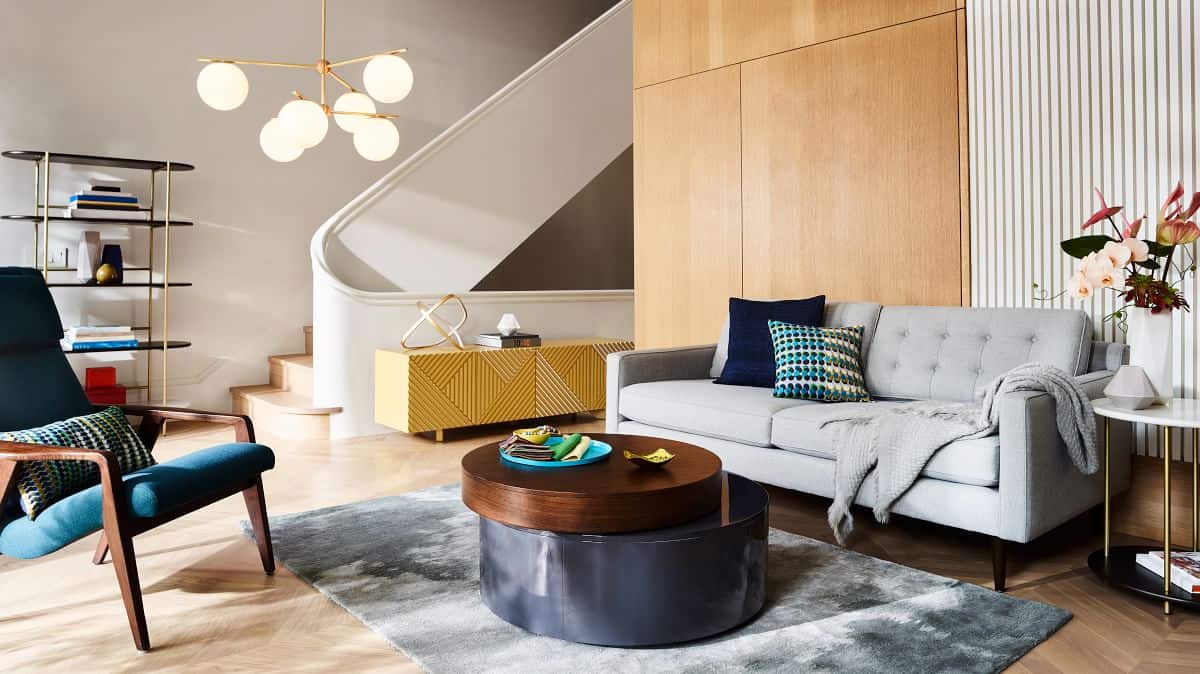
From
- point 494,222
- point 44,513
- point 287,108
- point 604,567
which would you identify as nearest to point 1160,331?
point 604,567

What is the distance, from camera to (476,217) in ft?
20.3

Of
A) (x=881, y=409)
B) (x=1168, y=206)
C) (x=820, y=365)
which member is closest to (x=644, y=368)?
(x=820, y=365)

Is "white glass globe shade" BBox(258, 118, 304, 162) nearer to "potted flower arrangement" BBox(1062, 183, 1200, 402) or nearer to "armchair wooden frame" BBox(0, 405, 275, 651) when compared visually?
"armchair wooden frame" BBox(0, 405, 275, 651)

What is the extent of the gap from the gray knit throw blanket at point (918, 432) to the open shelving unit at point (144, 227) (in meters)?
4.34

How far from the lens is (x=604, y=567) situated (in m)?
2.29

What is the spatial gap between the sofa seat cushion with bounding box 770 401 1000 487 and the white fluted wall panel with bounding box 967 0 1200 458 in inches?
36.1

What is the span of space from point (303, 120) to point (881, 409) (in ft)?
10.2

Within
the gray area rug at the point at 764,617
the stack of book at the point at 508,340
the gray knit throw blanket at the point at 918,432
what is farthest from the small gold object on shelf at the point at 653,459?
the stack of book at the point at 508,340

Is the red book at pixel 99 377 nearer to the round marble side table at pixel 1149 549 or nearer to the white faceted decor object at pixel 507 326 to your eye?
the white faceted decor object at pixel 507 326

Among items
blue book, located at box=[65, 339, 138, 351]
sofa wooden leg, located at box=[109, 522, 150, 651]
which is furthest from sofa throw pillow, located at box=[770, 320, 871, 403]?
blue book, located at box=[65, 339, 138, 351]

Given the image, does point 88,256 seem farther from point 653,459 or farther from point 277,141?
point 653,459

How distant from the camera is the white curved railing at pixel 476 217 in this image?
5.46 m

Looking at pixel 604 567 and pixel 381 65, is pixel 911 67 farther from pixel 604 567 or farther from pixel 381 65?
pixel 604 567

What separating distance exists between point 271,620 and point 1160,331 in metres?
2.92
